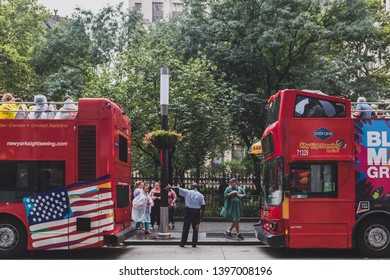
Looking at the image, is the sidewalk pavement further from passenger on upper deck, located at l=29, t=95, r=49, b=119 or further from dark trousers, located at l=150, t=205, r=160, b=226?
passenger on upper deck, located at l=29, t=95, r=49, b=119

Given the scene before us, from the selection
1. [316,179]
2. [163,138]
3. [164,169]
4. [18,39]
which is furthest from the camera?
[18,39]

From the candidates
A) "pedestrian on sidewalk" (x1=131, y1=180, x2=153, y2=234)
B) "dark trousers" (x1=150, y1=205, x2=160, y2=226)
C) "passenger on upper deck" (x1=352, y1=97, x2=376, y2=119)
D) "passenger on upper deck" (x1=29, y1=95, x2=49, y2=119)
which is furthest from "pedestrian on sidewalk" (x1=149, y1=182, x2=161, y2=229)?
"passenger on upper deck" (x1=352, y1=97, x2=376, y2=119)

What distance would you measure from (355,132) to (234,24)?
14.7 metres

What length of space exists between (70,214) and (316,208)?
5665mm

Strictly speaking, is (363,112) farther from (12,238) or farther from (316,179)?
(12,238)

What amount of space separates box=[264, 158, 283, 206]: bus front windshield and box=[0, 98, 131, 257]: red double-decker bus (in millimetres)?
3845

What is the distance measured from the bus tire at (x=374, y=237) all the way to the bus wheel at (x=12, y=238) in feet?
25.4

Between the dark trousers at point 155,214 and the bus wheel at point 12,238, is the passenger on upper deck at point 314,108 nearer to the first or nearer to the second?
the bus wheel at point 12,238

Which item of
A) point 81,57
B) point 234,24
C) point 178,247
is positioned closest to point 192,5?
point 234,24

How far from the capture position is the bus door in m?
12.0

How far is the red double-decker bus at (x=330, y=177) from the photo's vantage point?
12.0m

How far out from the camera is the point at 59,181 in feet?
38.0

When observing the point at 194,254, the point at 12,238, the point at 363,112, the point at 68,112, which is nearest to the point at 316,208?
the point at 363,112

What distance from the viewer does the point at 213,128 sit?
23.1m
